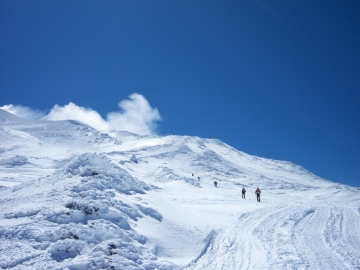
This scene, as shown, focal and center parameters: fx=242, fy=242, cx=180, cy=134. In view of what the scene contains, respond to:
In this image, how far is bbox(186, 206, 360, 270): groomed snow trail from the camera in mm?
7535

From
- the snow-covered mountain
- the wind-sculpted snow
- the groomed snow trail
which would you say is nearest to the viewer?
the wind-sculpted snow

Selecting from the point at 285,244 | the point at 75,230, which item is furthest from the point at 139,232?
the point at 285,244

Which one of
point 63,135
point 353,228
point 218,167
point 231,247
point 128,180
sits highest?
point 63,135

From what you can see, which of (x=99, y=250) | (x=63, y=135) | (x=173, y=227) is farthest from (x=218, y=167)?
(x=63, y=135)

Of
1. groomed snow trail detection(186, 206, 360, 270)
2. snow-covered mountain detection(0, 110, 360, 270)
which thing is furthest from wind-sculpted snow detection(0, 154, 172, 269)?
groomed snow trail detection(186, 206, 360, 270)

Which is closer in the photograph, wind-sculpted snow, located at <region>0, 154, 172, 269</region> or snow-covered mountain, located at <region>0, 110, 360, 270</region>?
wind-sculpted snow, located at <region>0, 154, 172, 269</region>

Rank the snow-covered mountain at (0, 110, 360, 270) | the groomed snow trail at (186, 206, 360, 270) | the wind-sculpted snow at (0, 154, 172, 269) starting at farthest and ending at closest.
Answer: the groomed snow trail at (186, 206, 360, 270), the snow-covered mountain at (0, 110, 360, 270), the wind-sculpted snow at (0, 154, 172, 269)

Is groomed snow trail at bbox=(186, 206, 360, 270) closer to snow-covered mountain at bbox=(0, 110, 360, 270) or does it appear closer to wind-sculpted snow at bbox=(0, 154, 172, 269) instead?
snow-covered mountain at bbox=(0, 110, 360, 270)

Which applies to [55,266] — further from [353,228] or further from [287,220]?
[353,228]

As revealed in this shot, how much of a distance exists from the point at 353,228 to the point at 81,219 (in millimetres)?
12352

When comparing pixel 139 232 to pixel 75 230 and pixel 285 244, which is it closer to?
pixel 75 230

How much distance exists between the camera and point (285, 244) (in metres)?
9.14

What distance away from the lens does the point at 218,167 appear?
56.8 m

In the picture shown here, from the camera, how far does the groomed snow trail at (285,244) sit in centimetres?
754
